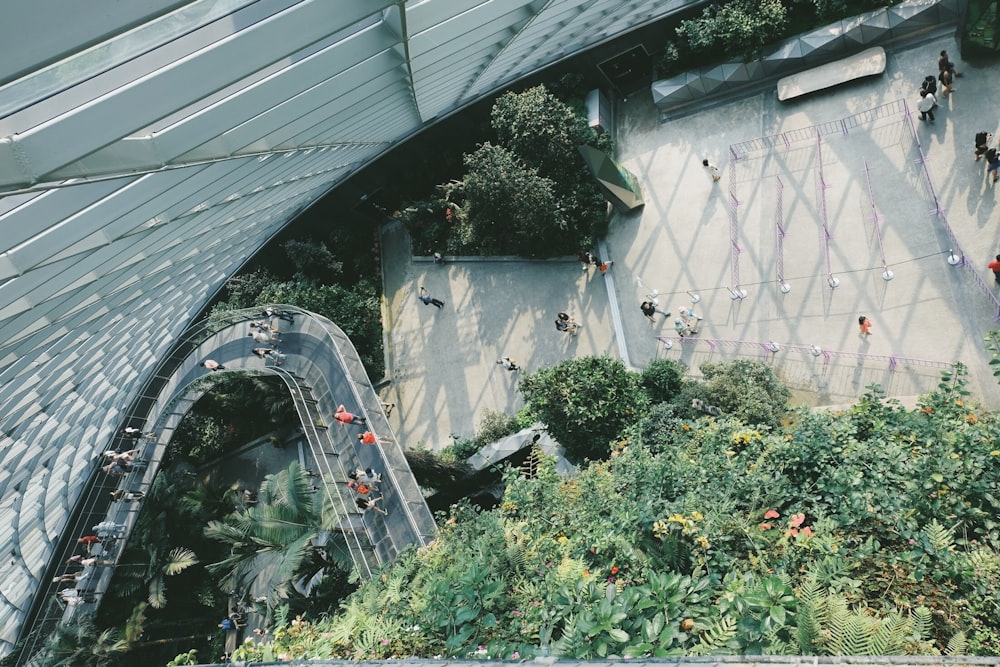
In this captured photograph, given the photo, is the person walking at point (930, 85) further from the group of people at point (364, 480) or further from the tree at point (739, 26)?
the group of people at point (364, 480)

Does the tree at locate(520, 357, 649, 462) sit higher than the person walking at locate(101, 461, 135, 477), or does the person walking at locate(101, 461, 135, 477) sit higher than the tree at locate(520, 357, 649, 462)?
the person walking at locate(101, 461, 135, 477)

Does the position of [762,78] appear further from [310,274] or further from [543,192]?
[310,274]

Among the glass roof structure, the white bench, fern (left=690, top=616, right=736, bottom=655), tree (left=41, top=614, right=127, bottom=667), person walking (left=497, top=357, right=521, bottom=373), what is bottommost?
tree (left=41, top=614, right=127, bottom=667)

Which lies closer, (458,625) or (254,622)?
(458,625)

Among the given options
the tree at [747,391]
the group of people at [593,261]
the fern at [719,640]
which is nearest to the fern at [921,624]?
the fern at [719,640]

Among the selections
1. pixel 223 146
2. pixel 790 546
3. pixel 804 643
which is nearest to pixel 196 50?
pixel 223 146

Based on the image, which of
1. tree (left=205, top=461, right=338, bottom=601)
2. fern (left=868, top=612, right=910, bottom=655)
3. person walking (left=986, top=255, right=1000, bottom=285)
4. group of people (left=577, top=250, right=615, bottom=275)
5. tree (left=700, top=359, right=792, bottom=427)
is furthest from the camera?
group of people (left=577, top=250, right=615, bottom=275)

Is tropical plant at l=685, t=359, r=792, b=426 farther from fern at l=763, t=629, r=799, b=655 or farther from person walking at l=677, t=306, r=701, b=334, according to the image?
fern at l=763, t=629, r=799, b=655

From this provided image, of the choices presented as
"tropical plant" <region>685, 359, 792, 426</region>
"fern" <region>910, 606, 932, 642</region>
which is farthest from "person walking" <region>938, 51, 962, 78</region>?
"fern" <region>910, 606, 932, 642</region>

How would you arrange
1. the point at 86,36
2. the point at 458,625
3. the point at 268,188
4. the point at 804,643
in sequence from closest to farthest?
the point at 86,36 → the point at 804,643 → the point at 458,625 → the point at 268,188
